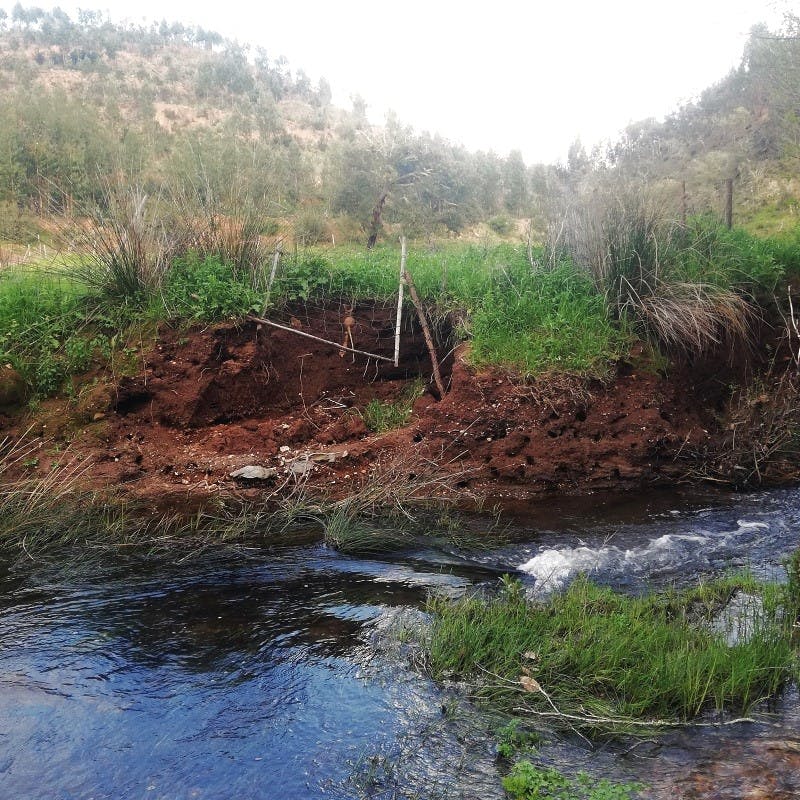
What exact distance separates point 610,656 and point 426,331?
5563 mm

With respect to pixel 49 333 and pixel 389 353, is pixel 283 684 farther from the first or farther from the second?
pixel 49 333

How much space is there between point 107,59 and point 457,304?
37.0 m

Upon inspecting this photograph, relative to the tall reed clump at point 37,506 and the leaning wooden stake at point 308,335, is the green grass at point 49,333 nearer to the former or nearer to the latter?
the tall reed clump at point 37,506

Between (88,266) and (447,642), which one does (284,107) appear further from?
(447,642)

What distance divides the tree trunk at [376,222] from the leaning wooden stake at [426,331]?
6.92m

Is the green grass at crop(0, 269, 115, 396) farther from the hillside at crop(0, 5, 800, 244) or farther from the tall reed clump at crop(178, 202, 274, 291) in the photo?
the tall reed clump at crop(178, 202, 274, 291)

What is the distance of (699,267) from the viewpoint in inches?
346

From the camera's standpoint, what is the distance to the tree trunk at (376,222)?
1616 cm

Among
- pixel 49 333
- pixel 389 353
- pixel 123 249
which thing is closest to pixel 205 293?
pixel 123 249

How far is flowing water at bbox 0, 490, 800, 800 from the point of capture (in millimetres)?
3027

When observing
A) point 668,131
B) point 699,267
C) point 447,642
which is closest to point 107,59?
point 668,131

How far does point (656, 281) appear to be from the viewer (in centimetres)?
848

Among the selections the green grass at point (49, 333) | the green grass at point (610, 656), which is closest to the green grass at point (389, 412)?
the green grass at point (49, 333)

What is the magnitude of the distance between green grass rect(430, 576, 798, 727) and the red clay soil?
295 centimetres
